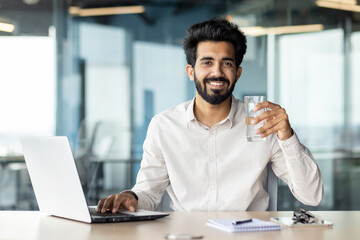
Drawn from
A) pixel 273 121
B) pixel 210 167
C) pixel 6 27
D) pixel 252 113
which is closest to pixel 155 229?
pixel 252 113

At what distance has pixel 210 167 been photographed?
8.60ft

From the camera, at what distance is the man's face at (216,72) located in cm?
263

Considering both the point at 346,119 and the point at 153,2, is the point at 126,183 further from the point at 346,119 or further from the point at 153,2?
the point at 346,119

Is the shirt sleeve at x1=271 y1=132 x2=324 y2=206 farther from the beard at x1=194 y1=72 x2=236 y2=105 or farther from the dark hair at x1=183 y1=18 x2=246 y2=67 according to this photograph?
the dark hair at x1=183 y1=18 x2=246 y2=67

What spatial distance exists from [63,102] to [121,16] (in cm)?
84

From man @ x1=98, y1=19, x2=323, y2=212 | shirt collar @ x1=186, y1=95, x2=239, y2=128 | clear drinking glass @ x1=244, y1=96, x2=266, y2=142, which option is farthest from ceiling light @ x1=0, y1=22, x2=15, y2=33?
clear drinking glass @ x1=244, y1=96, x2=266, y2=142

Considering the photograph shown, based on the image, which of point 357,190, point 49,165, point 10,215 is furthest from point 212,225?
point 357,190

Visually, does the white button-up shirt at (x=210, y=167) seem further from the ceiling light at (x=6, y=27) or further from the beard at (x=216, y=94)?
the ceiling light at (x=6, y=27)

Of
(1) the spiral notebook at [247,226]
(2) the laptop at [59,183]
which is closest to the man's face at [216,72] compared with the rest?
(2) the laptop at [59,183]

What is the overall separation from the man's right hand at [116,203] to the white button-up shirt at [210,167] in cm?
22

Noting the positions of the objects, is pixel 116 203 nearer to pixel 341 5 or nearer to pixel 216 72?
pixel 216 72

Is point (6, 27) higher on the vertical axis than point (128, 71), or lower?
higher

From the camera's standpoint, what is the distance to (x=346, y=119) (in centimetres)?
512

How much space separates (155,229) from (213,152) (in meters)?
0.80
